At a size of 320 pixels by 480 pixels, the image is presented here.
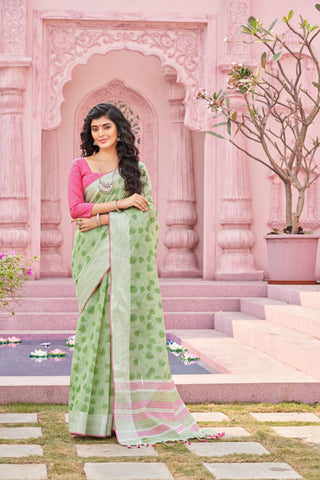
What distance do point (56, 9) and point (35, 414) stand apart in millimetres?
5286

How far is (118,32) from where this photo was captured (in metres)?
8.02

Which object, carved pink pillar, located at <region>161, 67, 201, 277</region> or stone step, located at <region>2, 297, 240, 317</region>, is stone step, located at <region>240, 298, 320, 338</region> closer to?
stone step, located at <region>2, 297, 240, 317</region>

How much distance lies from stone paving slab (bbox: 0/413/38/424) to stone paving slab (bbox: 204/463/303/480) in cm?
103

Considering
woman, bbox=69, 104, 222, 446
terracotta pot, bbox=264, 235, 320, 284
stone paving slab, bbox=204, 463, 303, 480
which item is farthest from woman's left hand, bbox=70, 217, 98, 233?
terracotta pot, bbox=264, 235, 320, 284

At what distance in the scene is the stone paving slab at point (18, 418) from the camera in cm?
341

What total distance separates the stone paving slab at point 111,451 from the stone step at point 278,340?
150 centimetres

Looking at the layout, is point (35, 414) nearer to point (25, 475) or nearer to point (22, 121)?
point (25, 475)

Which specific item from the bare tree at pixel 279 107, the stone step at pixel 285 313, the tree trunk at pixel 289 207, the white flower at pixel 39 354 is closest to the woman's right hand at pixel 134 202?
the stone step at pixel 285 313

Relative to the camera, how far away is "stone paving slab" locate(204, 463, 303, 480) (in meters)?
2.55

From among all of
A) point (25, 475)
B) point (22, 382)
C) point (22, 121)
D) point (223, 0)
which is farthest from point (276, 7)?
point (25, 475)

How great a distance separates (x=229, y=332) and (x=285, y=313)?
1.98 ft

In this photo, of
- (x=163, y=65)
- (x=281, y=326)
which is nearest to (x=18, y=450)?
(x=281, y=326)

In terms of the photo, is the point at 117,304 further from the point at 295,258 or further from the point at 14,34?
the point at 14,34

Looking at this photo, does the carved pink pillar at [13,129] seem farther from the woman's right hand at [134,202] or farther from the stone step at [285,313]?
the woman's right hand at [134,202]
